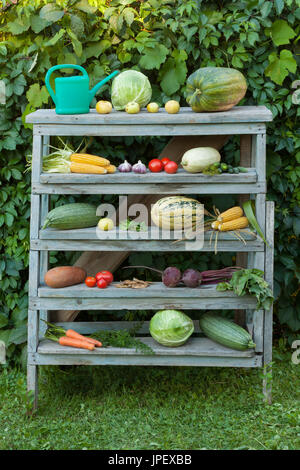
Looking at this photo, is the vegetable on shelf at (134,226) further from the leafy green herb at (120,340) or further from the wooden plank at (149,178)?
the leafy green herb at (120,340)

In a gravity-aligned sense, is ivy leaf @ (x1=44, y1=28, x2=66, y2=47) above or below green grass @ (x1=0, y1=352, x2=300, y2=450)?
above

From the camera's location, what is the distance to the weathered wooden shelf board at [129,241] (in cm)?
393

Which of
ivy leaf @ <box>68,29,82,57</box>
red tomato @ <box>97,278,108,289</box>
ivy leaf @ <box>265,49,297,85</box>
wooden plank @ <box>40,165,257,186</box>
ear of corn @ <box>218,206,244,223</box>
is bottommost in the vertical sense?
red tomato @ <box>97,278,108,289</box>

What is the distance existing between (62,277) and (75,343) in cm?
42

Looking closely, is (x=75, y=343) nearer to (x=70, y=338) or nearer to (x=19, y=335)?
(x=70, y=338)

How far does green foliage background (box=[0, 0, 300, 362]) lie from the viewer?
431 cm

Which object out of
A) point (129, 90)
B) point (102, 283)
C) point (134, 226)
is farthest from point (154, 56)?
point (102, 283)

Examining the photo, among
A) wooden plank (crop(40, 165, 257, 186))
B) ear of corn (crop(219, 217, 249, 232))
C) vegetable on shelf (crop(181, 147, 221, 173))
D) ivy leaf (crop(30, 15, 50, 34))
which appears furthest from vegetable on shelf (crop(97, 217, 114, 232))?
ivy leaf (crop(30, 15, 50, 34))

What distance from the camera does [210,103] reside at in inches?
153

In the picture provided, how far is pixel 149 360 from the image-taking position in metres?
4.03

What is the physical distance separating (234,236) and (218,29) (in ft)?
4.79

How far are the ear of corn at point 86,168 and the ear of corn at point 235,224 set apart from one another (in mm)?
806

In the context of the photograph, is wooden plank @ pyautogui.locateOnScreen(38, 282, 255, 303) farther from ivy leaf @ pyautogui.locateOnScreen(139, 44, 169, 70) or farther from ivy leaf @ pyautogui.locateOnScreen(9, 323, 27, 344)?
ivy leaf @ pyautogui.locateOnScreen(139, 44, 169, 70)

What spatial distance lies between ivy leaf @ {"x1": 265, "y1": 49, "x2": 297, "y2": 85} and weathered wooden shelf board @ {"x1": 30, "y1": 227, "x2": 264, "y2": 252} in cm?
117
